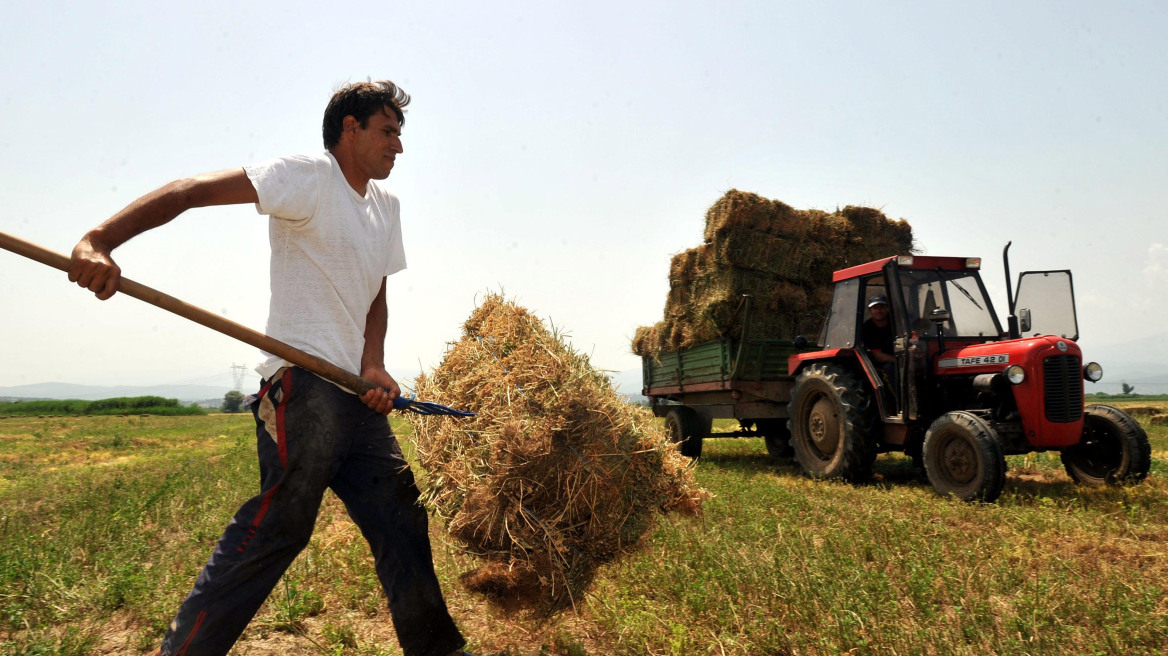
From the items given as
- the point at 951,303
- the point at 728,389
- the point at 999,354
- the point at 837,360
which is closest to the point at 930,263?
the point at 951,303

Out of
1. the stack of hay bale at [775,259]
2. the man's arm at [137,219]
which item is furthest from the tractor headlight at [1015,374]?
the man's arm at [137,219]

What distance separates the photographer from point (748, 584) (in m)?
3.64

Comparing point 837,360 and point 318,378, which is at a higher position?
point 837,360

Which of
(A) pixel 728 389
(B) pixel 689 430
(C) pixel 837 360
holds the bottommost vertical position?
(B) pixel 689 430

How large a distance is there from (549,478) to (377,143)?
155 cm

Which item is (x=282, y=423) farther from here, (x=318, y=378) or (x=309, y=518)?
(x=309, y=518)

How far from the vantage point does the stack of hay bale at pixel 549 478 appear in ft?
9.79

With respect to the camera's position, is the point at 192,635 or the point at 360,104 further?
the point at 360,104

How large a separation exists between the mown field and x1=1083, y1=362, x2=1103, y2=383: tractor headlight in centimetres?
108

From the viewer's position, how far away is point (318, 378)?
2.70 metres

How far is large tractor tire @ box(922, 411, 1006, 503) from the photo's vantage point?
5852 millimetres

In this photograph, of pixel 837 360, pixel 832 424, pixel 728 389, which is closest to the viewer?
pixel 832 424

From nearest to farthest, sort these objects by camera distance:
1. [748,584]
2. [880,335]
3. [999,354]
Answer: [748,584]
[999,354]
[880,335]

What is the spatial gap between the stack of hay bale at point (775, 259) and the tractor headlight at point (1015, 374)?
3435 millimetres
